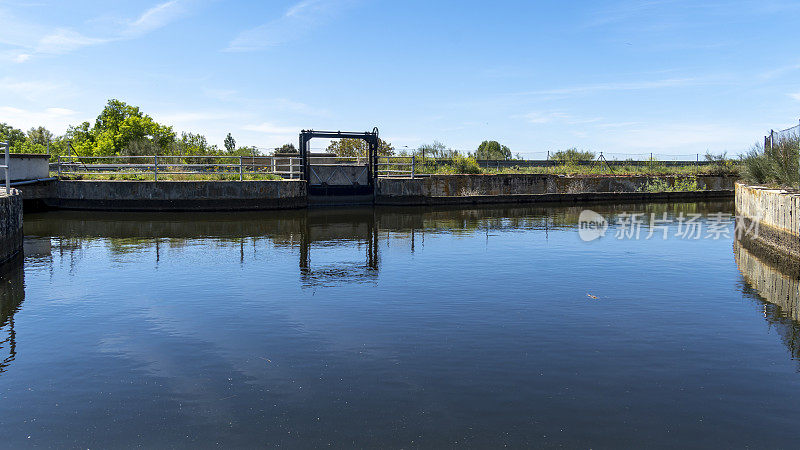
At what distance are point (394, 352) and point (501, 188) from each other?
89.5ft

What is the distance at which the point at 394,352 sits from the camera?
697cm

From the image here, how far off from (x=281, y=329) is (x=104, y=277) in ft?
17.6

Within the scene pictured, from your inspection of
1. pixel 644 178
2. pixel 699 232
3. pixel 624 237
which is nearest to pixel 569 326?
pixel 624 237

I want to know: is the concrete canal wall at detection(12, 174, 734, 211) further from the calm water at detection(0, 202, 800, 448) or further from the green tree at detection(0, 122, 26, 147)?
the green tree at detection(0, 122, 26, 147)

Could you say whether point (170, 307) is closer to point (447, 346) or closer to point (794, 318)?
point (447, 346)

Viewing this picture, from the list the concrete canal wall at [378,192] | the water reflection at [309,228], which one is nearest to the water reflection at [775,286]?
the water reflection at [309,228]

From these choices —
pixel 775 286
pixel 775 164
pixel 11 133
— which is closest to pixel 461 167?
pixel 775 164

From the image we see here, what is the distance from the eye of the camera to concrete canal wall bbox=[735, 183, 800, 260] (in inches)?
504

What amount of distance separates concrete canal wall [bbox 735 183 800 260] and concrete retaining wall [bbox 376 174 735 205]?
15.9 meters

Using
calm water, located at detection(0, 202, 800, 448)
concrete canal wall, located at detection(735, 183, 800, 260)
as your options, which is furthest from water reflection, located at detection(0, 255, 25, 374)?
concrete canal wall, located at detection(735, 183, 800, 260)

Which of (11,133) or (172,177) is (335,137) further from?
(11,133)

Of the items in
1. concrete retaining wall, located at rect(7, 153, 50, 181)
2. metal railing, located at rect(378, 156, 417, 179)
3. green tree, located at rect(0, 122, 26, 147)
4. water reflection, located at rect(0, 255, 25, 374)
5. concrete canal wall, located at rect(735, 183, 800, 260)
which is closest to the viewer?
water reflection, located at rect(0, 255, 25, 374)

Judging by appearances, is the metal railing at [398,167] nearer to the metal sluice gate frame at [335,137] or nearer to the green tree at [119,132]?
the metal sluice gate frame at [335,137]

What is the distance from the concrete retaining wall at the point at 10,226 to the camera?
1284 cm
